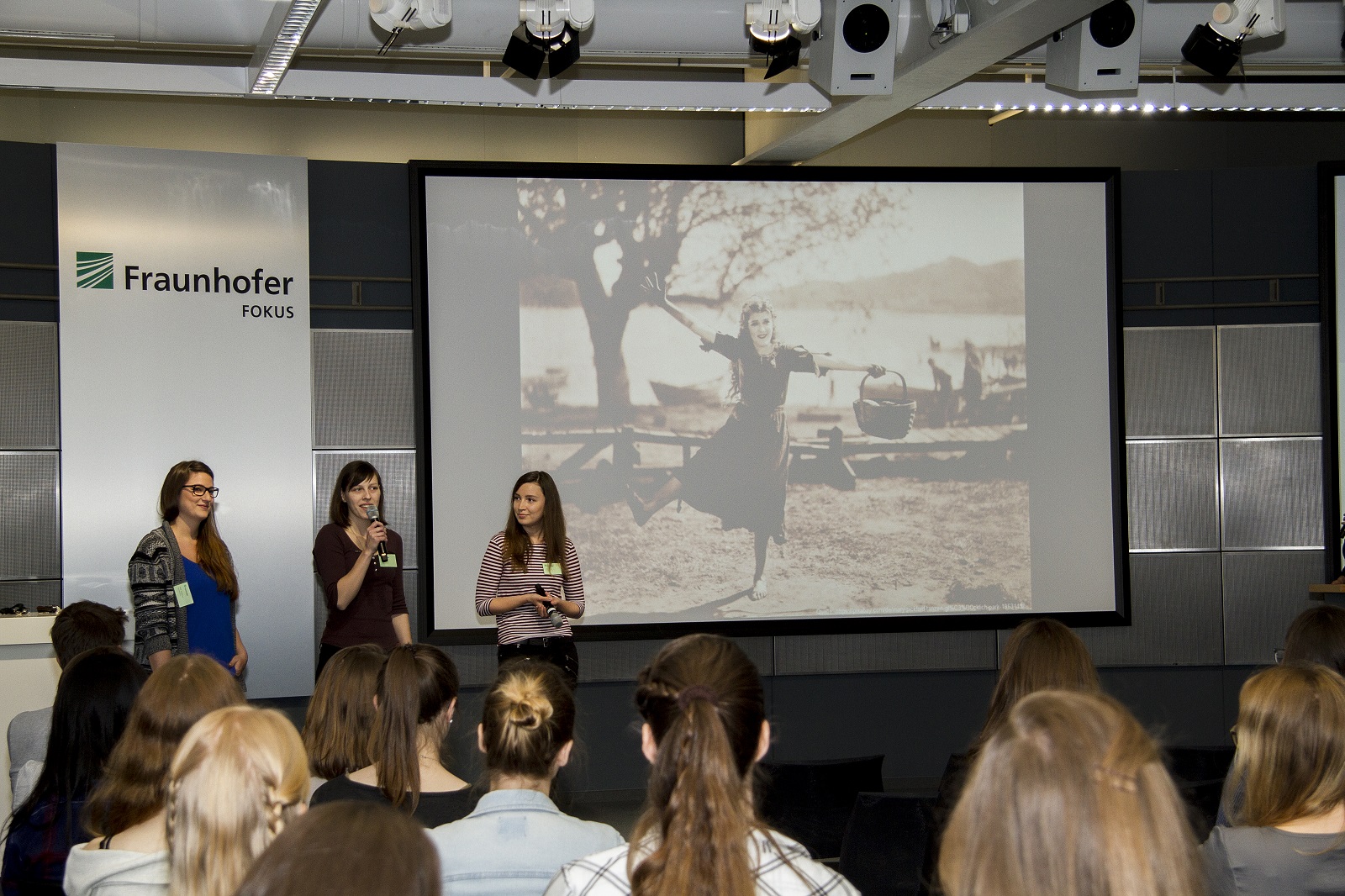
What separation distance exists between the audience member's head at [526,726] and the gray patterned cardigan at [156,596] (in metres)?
2.58

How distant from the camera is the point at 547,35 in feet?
14.8

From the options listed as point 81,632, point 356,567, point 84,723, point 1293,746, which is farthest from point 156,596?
point 1293,746

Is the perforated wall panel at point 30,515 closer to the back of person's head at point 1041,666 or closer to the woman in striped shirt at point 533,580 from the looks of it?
the woman in striped shirt at point 533,580

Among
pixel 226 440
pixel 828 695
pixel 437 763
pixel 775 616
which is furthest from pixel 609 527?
pixel 437 763

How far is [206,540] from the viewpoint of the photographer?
464 cm

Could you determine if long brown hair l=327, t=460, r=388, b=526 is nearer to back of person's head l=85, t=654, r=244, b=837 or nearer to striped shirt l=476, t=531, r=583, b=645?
striped shirt l=476, t=531, r=583, b=645

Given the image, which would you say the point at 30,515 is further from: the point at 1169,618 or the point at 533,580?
the point at 1169,618

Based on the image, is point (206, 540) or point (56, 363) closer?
point (206, 540)

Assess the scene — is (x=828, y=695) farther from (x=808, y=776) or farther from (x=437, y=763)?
(x=437, y=763)

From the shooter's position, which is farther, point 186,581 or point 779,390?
point 779,390

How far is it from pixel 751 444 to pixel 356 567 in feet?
6.75

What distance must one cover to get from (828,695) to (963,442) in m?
1.45

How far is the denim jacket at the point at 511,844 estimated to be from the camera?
1.92 meters

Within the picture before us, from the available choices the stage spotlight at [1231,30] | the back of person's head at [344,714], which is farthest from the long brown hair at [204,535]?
the stage spotlight at [1231,30]
